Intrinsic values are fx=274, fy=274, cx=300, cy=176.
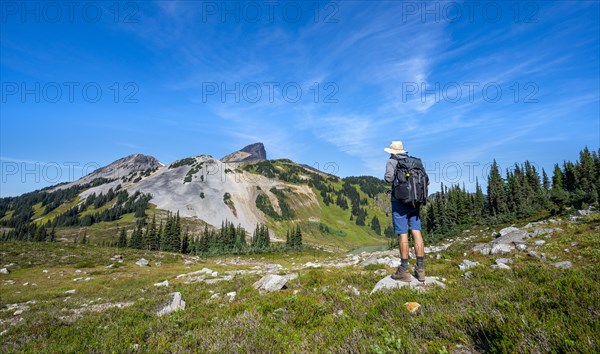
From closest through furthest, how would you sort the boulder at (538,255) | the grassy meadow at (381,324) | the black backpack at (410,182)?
the grassy meadow at (381,324) < the black backpack at (410,182) < the boulder at (538,255)

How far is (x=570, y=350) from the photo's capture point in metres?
2.83

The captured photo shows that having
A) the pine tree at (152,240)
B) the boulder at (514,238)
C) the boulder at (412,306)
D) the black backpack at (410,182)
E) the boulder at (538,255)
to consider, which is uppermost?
the black backpack at (410,182)

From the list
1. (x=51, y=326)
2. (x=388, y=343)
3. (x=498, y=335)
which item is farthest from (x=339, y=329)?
(x=51, y=326)

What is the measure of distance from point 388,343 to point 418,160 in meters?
6.02

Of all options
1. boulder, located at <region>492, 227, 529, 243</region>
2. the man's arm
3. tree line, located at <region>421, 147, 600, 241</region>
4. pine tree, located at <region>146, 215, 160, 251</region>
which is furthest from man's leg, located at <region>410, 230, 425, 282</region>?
pine tree, located at <region>146, 215, 160, 251</region>

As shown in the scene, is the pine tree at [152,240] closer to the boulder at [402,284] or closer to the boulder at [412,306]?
the boulder at [402,284]

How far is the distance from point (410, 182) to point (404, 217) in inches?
45.6

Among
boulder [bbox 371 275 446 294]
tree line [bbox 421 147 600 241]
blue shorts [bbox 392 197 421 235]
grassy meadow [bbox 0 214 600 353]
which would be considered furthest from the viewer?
tree line [bbox 421 147 600 241]

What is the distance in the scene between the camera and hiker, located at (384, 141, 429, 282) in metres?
8.07

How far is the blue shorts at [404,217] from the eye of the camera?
8.43m

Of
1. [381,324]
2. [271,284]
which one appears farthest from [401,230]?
[271,284]

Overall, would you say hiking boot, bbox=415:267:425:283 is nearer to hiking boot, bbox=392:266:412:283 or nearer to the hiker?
the hiker

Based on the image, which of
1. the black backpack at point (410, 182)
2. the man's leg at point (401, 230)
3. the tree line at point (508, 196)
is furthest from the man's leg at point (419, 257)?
the tree line at point (508, 196)

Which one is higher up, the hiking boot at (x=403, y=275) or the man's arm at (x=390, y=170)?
the man's arm at (x=390, y=170)
